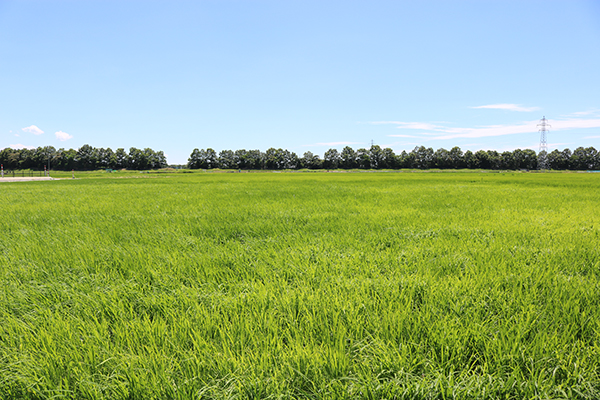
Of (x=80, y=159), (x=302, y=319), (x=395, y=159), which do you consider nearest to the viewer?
(x=302, y=319)

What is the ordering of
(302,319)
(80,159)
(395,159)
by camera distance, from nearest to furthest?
(302,319) < (80,159) < (395,159)

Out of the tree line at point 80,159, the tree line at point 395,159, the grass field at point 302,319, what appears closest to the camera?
the grass field at point 302,319

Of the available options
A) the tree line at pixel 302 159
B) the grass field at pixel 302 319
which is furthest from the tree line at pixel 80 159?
the grass field at pixel 302 319

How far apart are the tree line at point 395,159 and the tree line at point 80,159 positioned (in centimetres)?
2241

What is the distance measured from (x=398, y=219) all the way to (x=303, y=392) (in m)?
5.12

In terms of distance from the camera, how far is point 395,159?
14725 centimetres

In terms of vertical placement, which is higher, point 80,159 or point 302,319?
point 80,159

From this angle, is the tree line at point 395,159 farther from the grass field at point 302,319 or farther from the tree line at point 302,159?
the grass field at point 302,319

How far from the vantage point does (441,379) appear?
1.38 meters

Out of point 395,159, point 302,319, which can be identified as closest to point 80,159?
point 395,159

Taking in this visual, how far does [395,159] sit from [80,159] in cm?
16587

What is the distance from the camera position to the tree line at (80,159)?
5182 inches

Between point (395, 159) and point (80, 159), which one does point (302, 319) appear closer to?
point (395, 159)

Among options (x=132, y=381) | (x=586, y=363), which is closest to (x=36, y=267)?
(x=132, y=381)
